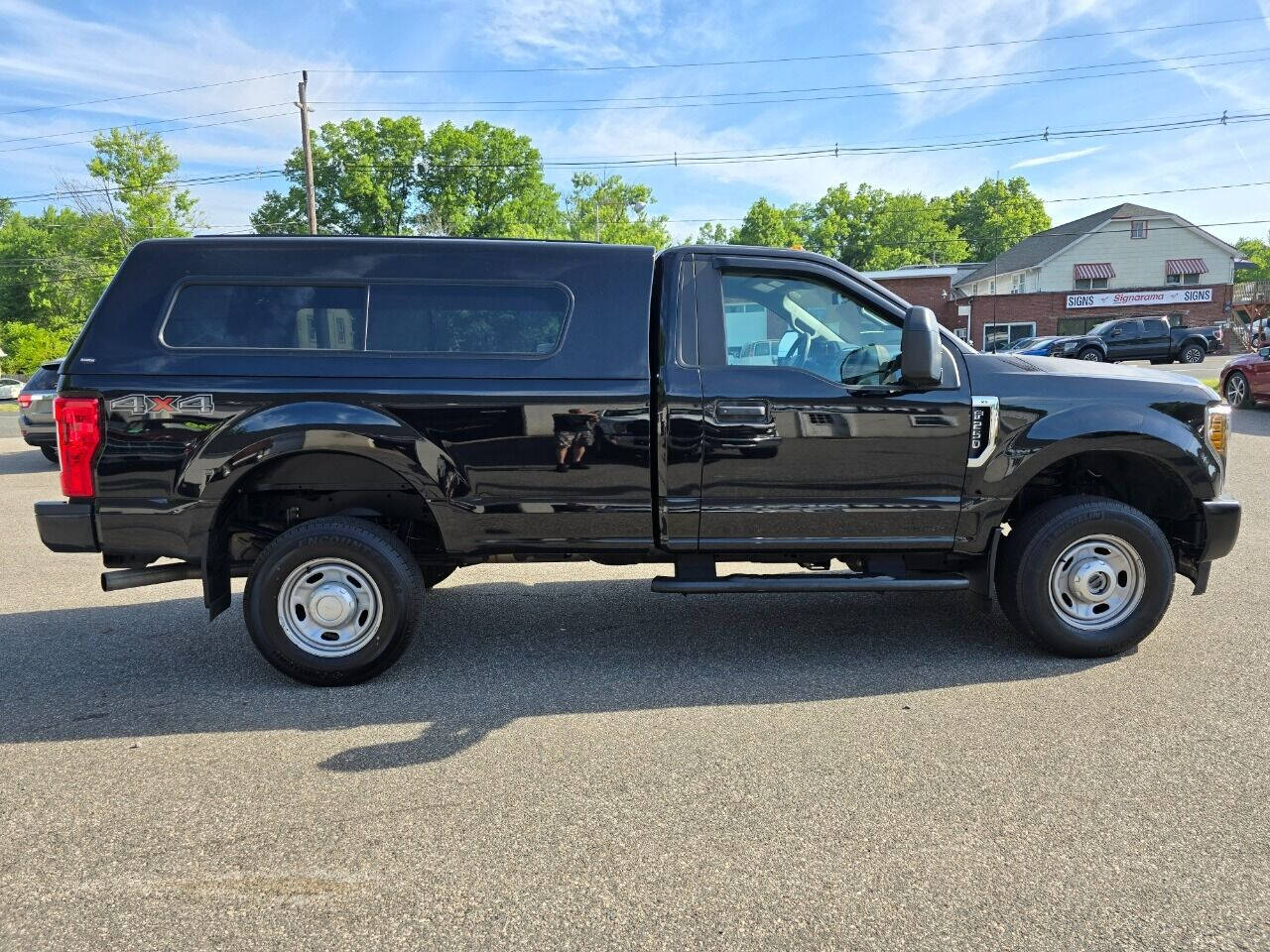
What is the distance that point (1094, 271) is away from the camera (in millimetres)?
52500

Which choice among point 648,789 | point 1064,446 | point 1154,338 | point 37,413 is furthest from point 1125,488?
point 1154,338

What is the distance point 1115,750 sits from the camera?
11.1ft

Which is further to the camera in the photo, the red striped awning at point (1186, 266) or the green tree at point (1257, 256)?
the green tree at point (1257, 256)

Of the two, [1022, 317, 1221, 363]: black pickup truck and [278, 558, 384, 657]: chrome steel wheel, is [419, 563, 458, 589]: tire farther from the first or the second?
Result: [1022, 317, 1221, 363]: black pickup truck

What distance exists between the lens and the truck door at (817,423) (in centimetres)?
420

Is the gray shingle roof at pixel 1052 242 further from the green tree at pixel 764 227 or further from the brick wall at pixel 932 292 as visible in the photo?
the green tree at pixel 764 227

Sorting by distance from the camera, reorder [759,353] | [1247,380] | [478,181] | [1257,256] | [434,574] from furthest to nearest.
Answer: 1. [1257,256]
2. [478,181]
3. [1247,380]
4. [434,574]
5. [759,353]

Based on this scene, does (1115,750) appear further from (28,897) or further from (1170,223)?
(1170,223)

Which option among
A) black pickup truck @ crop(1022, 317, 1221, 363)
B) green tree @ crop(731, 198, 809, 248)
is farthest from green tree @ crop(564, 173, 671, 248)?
black pickup truck @ crop(1022, 317, 1221, 363)

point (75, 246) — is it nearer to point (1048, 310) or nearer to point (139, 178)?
point (139, 178)

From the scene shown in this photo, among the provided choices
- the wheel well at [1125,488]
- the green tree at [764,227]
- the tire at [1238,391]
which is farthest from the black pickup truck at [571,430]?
the green tree at [764,227]

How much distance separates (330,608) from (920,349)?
2.99 metres

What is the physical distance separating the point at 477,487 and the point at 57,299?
74502mm

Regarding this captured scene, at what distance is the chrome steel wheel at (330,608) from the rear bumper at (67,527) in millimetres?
951
